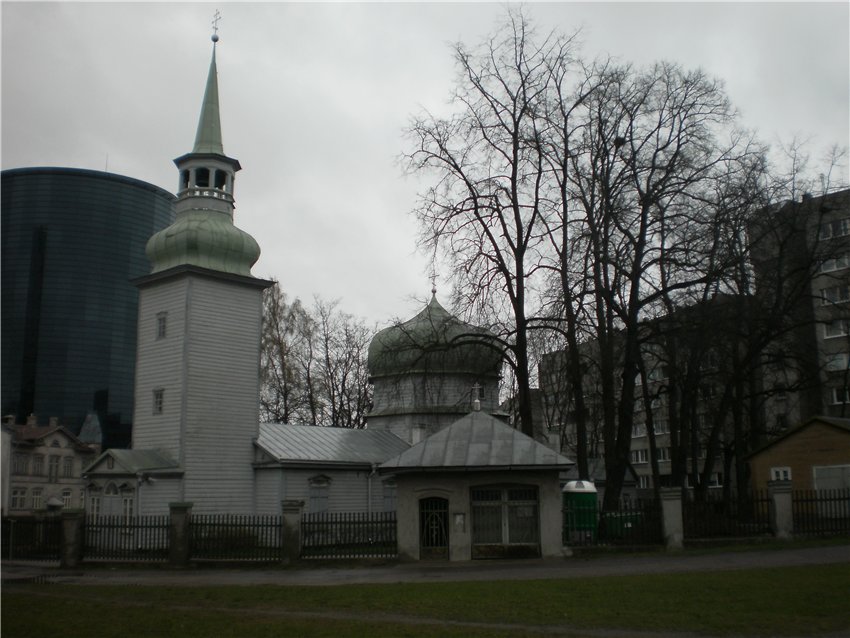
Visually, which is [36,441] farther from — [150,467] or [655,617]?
[655,617]

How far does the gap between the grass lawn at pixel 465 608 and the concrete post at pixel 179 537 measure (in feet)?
17.8

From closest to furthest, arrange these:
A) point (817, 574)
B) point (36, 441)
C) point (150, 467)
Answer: point (817, 574) < point (150, 467) < point (36, 441)

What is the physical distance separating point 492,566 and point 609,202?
11.5 meters

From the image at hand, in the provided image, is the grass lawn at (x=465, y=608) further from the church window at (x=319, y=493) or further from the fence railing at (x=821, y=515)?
the church window at (x=319, y=493)

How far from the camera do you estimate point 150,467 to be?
3022 centimetres

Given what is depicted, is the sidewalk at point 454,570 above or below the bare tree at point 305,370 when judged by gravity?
below

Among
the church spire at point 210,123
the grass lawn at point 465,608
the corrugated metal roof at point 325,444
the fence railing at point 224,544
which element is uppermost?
the church spire at point 210,123

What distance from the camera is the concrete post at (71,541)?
25.3 metres

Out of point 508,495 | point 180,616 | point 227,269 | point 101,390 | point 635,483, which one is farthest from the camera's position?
point 101,390

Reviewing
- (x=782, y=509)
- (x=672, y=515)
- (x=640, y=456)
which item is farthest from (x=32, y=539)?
(x=640, y=456)

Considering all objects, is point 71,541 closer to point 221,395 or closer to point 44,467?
point 221,395

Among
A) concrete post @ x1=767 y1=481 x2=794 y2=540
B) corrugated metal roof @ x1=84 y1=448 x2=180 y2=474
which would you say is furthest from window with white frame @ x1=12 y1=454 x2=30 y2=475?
concrete post @ x1=767 y1=481 x2=794 y2=540

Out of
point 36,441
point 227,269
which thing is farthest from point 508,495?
point 36,441

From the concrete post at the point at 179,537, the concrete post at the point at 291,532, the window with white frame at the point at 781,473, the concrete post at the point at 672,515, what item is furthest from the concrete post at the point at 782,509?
the concrete post at the point at 179,537
